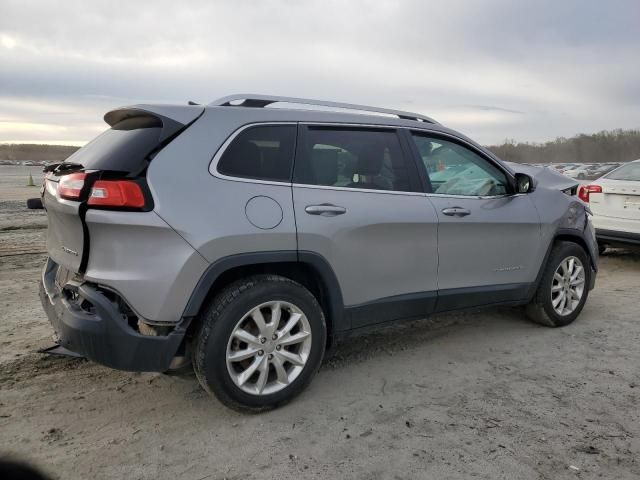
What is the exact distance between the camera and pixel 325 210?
3.31 meters

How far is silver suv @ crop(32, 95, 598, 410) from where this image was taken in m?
2.80

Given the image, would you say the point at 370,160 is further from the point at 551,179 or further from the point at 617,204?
the point at 617,204

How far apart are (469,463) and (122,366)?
1888mm

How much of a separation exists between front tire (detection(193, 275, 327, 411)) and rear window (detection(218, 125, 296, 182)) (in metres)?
0.64

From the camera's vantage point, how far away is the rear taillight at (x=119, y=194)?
9.02 feet

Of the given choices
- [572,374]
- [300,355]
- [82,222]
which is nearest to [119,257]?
[82,222]

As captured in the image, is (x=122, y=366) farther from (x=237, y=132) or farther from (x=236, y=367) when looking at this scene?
(x=237, y=132)

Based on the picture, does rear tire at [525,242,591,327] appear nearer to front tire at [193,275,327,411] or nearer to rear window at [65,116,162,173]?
front tire at [193,275,327,411]

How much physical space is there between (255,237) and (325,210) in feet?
1.70

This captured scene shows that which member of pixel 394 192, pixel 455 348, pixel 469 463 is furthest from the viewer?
pixel 455 348

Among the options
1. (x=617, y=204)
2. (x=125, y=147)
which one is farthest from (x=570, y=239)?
(x=125, y=147)

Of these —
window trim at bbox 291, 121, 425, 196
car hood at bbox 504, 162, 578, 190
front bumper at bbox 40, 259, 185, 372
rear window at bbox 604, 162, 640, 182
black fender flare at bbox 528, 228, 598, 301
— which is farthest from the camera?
rear window at bbox 604, 162, 640, 182

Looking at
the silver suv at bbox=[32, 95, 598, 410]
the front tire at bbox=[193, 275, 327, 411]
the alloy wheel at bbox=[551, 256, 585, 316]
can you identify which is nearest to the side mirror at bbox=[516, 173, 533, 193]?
the silver suv at bbox=[32, 95, 598, 410]

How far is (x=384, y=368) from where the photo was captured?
3.89m
